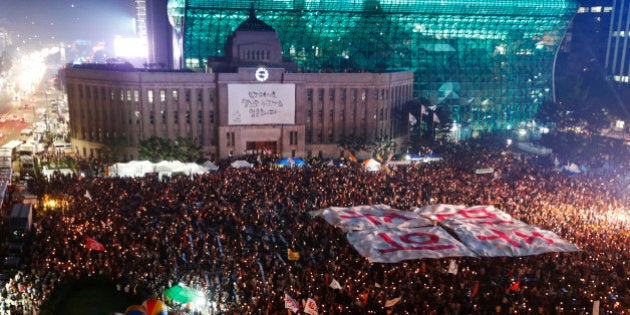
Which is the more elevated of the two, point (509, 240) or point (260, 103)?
A: point (260, 103)

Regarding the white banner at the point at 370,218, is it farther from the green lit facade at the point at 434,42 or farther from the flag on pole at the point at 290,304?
the green lit facade at the point at 434,42

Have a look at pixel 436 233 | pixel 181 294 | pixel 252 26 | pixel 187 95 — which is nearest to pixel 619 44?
pixel 252 26

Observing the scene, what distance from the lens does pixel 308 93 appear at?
56.7 meters

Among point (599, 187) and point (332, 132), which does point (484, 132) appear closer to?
point (332, 132)

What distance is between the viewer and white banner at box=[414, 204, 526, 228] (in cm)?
2872

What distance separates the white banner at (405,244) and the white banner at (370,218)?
30.1 inches

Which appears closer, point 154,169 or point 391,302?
point 391,302

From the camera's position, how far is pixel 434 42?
2854 inches

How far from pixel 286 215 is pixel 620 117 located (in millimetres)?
62097

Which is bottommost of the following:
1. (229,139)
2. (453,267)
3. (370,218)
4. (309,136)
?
(309,136)

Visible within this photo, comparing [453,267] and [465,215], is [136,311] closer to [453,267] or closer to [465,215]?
[453,267]

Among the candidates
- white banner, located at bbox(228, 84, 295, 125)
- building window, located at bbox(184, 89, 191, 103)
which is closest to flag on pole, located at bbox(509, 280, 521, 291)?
white banner, located at bbox(228, 84, 295, 125)

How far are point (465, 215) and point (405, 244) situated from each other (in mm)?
6260

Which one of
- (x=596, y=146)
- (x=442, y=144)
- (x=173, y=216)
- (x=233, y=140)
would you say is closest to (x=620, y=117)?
(x=596, y=146)
